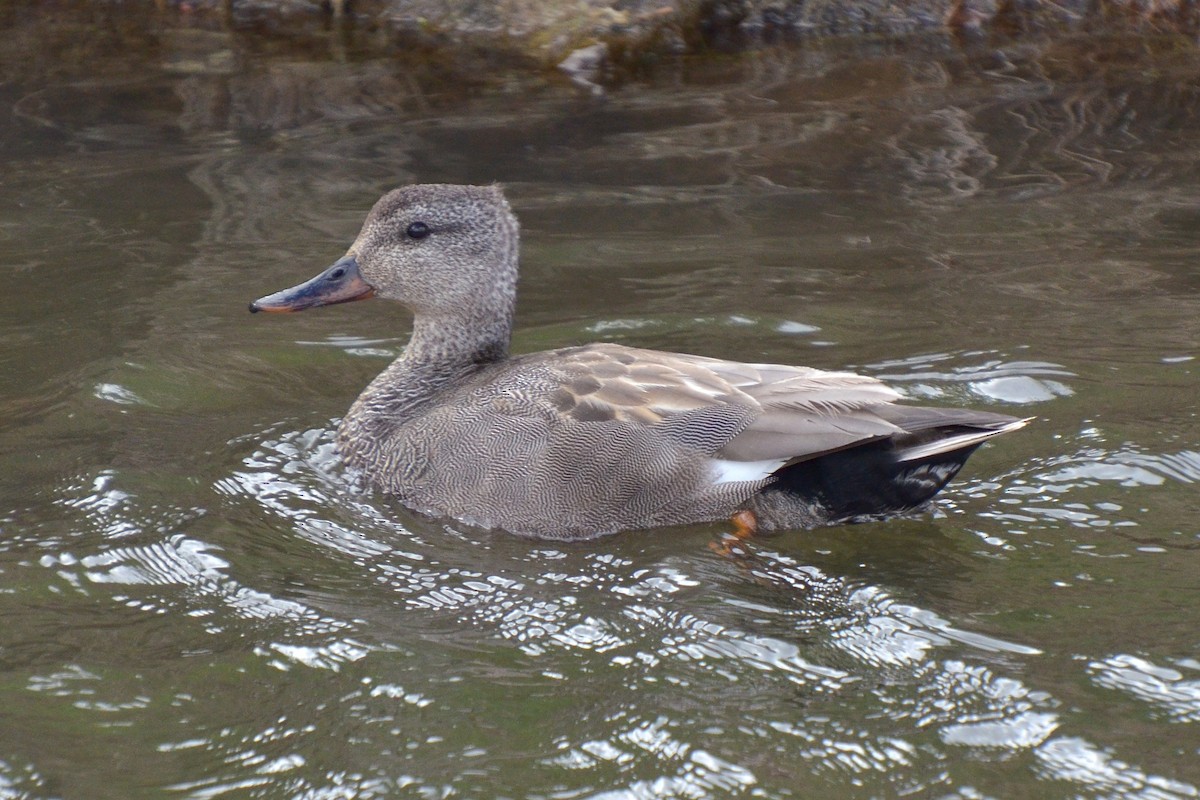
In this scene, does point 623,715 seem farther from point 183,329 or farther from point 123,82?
point 123,82

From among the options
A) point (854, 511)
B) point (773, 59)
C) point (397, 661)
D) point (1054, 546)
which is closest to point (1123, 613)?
point (1054, 546)

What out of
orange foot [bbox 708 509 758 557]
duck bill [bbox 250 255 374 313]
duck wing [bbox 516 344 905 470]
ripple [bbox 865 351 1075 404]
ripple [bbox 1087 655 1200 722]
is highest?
duck bill [bbox 250 255 374 313]

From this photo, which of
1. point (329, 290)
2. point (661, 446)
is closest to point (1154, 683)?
point (661, 446)

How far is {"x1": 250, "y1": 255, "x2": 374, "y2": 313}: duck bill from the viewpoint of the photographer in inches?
228

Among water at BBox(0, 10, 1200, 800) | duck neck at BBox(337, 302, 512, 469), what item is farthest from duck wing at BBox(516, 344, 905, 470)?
duck neck at BBox(337, 302, 512, 469)

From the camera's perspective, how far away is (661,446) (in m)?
4.89

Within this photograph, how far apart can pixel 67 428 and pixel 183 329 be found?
106 centimetres

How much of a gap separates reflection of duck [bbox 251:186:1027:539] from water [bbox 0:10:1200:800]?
0.12 meters

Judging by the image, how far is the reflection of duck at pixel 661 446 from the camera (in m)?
4.77

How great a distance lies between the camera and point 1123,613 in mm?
4250

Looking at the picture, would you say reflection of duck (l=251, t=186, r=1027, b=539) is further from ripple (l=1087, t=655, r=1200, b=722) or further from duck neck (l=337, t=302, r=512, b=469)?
ripple (l=1087, t=655, r=1200, b=722)

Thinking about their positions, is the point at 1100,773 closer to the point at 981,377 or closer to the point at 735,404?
the point at 735,404

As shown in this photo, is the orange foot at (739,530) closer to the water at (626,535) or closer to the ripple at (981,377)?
the water at (626,535)

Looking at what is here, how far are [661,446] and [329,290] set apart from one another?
168 centimetres
